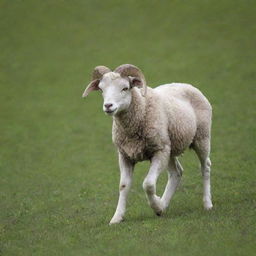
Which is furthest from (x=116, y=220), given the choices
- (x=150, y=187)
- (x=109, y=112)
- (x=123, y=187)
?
(x=109, y=112)

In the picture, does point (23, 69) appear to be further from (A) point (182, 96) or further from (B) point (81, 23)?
(A) point (182, 96)

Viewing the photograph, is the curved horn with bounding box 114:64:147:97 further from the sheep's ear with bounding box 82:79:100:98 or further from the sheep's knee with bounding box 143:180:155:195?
the sheep's knee with bounding box 143:180:155:195

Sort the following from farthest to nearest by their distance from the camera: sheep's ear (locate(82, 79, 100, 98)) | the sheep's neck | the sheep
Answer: sheep's ear (locate(82, 79, 100, 98))
the sheep's neck
the sheep

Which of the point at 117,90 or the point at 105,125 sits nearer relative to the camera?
the point at 117,90

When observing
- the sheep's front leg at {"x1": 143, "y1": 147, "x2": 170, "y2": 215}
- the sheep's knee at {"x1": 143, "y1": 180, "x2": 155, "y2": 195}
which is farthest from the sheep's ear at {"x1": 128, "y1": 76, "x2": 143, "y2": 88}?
the sheep's knee at {"x1": 143, "y1": 180, "x2": 155, "y2": 195}

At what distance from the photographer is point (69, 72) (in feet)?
121

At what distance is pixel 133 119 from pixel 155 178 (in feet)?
3.34

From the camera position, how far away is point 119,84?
9562 millimetres

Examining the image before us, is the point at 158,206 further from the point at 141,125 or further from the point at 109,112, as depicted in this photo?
the point at 109,112

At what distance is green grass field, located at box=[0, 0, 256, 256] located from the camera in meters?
8.87

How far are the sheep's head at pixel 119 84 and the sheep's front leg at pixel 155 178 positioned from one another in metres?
0.95

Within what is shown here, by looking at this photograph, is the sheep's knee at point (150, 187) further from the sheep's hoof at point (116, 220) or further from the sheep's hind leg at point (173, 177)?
the sheep's hind leg at point (173, 177)

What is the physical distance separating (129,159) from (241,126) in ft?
38.1

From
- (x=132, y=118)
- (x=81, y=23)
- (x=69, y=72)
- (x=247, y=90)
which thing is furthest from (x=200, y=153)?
(x=81, y=23)
